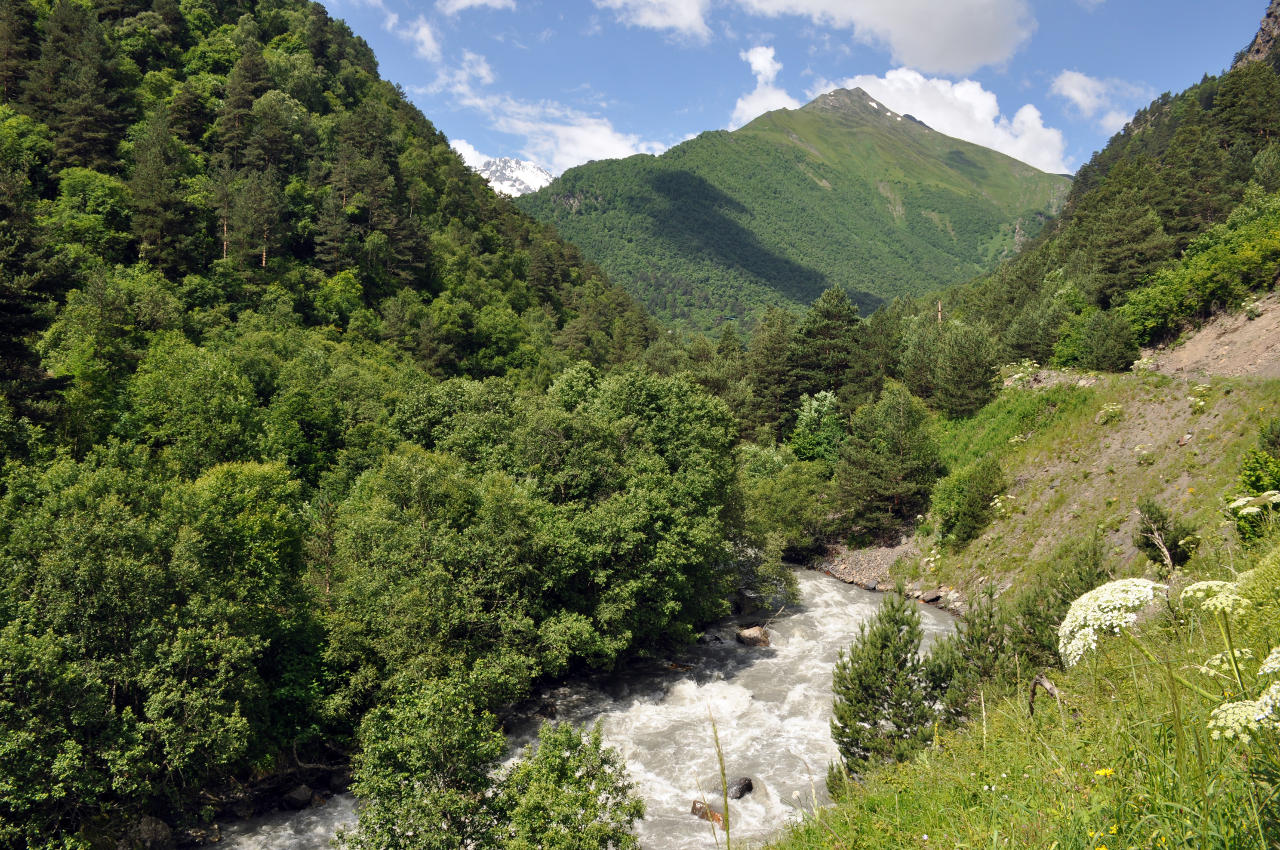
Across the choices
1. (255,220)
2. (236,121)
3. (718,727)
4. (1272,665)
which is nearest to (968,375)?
(718,727)

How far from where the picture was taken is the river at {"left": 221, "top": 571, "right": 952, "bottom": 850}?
21.4 m

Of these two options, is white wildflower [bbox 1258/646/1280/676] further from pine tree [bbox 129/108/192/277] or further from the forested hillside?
pine tree [bbox 129/108/192/277]

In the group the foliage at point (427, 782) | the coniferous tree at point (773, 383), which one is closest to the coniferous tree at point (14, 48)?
the foliage at point (427, 782)

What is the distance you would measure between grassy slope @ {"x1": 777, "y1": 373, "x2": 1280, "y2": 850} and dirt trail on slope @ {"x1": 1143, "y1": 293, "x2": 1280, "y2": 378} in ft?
16.3

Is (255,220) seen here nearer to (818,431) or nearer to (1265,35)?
(818,431)

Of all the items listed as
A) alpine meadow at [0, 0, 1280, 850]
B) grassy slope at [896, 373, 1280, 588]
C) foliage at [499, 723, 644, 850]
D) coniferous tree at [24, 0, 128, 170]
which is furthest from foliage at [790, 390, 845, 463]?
coniferous tree at [24, 0, 128, 170]

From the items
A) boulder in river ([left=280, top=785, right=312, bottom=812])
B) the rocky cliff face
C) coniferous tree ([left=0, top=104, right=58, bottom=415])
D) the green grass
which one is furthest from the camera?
the rocky cliff face

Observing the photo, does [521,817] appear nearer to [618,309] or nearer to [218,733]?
[218,733]

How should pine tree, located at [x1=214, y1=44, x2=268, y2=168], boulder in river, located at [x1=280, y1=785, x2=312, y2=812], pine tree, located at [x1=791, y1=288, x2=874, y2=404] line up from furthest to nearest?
pine tree, located at [x1=791, y1=288, x2=874, y2=404]
pine tree, located at [x1=214, y1=44, x2=268, y2=168]
boulder in river, located at [x1=280, y1=785, x2=312, y2=812]

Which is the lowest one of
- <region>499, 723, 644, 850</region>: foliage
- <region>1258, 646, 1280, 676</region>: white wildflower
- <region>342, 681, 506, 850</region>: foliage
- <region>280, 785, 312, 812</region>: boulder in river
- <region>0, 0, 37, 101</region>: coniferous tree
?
<region>280, 785, 312, 812</region>: boulder in river

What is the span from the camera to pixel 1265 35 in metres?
127

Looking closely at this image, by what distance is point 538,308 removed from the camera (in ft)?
286

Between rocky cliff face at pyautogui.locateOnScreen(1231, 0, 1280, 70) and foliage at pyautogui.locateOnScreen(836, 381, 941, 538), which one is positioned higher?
rocky cliff face at pyautogui.locateOnScreen(1231, 0, 1280, 70)

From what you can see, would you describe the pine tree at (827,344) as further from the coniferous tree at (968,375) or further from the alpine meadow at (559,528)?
the coniferous tree at (968,375)
